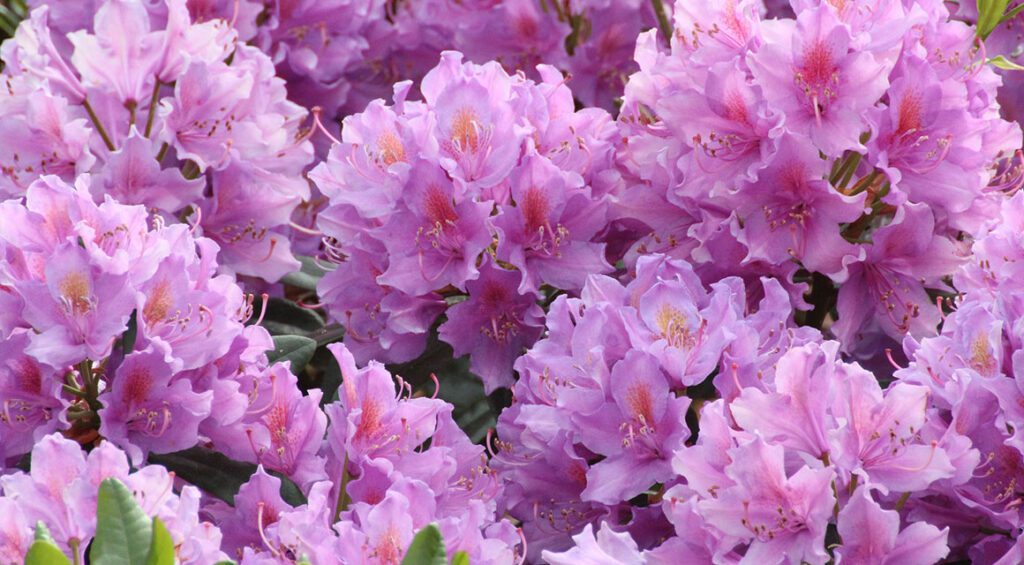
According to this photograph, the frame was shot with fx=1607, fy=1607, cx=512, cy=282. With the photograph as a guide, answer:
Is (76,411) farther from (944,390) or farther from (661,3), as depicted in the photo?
(661,3)

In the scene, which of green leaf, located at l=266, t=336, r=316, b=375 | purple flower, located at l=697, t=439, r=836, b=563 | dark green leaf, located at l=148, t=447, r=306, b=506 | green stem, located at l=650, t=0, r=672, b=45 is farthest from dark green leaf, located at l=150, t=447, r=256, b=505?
green stem, located at l=650, t=0, r=672, b=45

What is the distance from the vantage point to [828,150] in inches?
40.4

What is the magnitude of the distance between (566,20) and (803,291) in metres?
0.50

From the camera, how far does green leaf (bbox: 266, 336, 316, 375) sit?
114cm

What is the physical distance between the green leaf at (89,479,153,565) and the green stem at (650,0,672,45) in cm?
81

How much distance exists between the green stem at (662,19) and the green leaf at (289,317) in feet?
1.35

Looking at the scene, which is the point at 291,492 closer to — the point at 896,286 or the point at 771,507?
the point at 771,507

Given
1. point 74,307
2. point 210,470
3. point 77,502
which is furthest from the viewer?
point 210,470

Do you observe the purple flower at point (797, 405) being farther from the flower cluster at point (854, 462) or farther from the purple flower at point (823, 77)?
the purple flower at point (823, 77)

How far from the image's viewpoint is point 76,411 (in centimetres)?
100

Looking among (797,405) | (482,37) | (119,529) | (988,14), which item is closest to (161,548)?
(119,529)

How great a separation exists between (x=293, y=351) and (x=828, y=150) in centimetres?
40

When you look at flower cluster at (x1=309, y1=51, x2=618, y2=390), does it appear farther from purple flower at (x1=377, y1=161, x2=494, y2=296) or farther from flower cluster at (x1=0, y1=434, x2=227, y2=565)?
flower cluster at (x1=0, y1=434, x2=227, y2=565)

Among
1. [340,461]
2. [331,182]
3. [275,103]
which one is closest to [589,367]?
[340,461]
